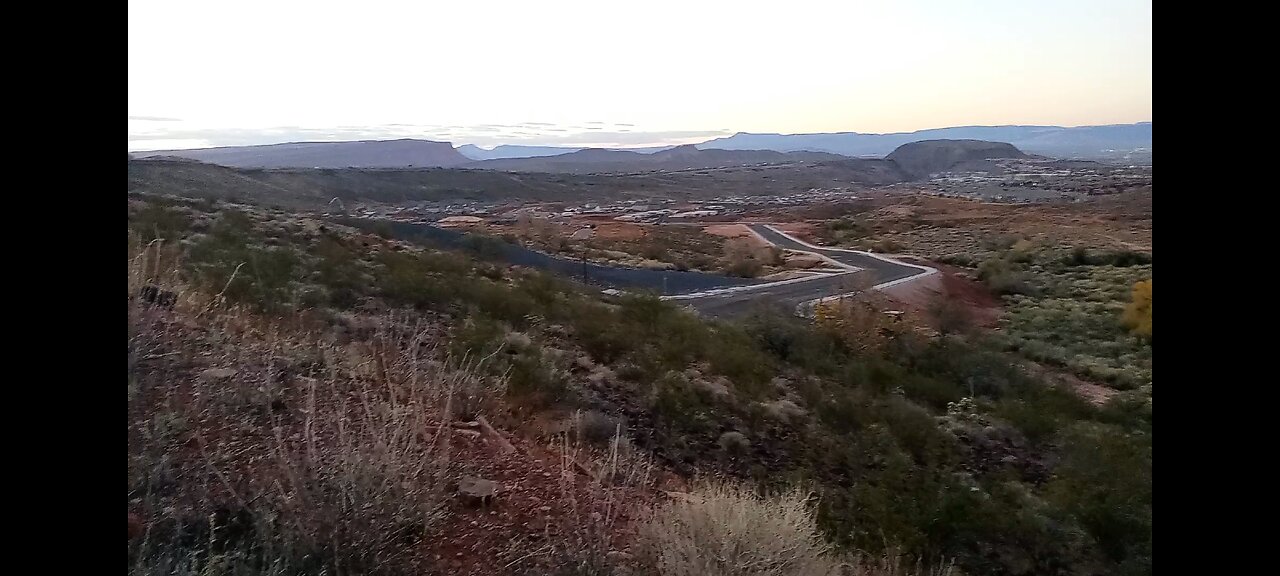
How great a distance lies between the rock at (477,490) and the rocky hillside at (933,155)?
57549mm

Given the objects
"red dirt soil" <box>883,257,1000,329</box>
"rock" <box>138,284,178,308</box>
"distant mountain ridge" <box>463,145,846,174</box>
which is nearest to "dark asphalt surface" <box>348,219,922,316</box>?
"red dirt soil" <box>883,257,1000,329</box>

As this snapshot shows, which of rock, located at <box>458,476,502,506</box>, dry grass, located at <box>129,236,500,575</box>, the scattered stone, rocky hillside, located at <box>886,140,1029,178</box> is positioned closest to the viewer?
dry grass, located at <box>129,236,500,575</box>

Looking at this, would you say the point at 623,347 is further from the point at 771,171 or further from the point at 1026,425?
the point at 771,171

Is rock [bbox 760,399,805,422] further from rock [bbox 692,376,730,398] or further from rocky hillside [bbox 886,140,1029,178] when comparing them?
rocky hillside [bbox 886,140,1029,178]

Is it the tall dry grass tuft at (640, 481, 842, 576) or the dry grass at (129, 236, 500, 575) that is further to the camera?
the tall dry grass tuft at (640, 481, 842, 576)

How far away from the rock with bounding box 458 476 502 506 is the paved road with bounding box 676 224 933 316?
27.3 ft

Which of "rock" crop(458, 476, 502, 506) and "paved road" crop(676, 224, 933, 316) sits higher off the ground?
"paved road" crop(676, 224, 933, 316)

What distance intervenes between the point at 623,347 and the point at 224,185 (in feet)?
55.3

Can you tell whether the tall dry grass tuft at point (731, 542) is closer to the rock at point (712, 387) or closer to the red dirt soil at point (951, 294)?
the rock at point (712, 387)

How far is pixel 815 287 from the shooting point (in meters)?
16.3

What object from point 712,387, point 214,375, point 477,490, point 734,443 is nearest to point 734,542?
point 477,490

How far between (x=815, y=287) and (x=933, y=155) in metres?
49.3

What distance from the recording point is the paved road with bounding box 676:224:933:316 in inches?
520
